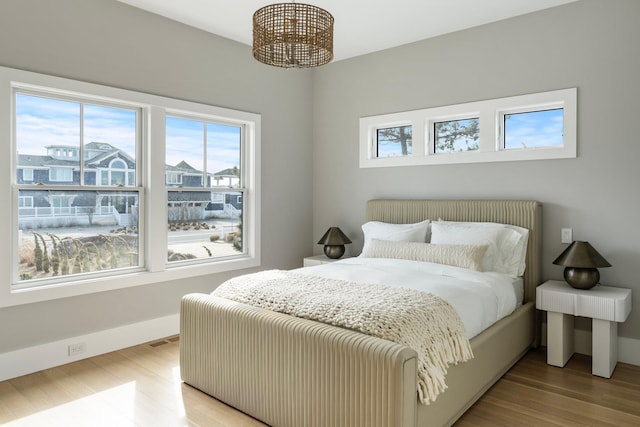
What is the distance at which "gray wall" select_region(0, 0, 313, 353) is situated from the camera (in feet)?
10.00

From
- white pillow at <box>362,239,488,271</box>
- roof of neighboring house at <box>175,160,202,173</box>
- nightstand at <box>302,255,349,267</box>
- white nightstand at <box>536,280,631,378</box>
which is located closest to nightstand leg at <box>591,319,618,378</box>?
white nightstand at <box>536,280,631,378</box>

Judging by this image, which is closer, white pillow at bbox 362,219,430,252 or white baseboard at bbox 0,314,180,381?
white baseboard at bbox 0,314,180,381

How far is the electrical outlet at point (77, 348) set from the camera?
3252 mm

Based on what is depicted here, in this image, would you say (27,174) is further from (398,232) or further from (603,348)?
(603,348)

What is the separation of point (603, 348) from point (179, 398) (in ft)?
9.47

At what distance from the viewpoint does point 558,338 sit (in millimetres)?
3178

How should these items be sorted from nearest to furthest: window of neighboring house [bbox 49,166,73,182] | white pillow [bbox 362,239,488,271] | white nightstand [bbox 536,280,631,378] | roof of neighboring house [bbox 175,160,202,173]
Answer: white nightstand [bbox 536,280,631,378]
window of neighboring house [bbox 49,166,73,182]
white pillow [bbox 362,239,488,271]
roof of neighboring house [bbox 175,160,202,173]

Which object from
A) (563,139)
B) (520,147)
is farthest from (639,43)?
(520,147)

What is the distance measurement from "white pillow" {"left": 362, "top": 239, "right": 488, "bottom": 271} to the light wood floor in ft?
2.79

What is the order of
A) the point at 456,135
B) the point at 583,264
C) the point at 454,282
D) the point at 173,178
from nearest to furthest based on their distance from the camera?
the point at 454,282
the point at 583,264
the point at 173,178
the point at 456,135

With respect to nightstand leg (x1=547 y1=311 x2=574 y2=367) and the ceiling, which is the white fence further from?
nightstand leg (x1=547 y1=311 x2=574 y2=367)

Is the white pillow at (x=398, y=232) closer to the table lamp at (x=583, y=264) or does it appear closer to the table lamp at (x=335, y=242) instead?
the table lamp at (x=335, y=242)

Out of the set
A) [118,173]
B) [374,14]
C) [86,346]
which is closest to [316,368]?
[86,346]

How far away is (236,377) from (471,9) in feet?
11.1
